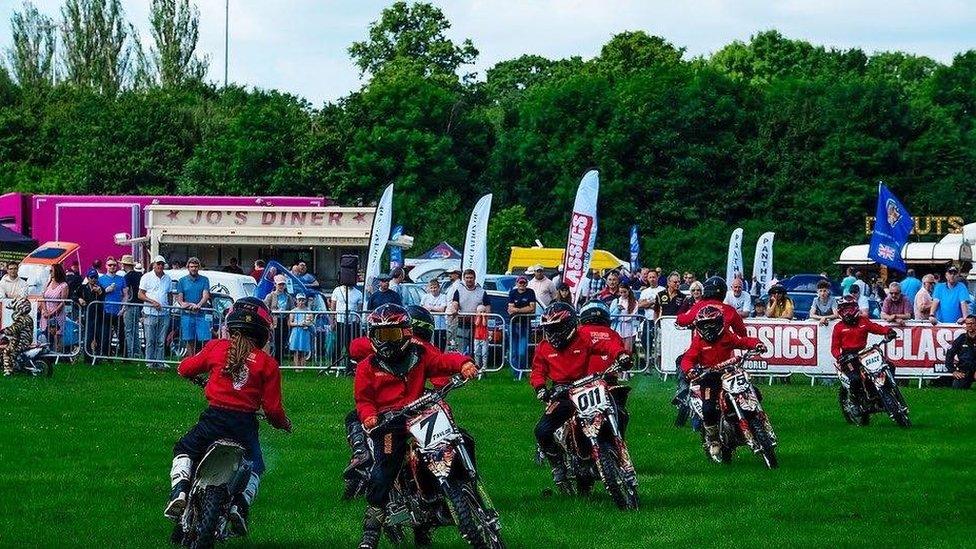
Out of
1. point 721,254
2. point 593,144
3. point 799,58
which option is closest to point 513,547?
point 721,254

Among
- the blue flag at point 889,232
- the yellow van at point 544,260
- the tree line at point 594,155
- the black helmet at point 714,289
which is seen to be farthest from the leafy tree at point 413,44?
the black helmet at point 714,289

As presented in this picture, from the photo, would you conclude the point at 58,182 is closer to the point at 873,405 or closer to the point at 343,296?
the point at 343,296

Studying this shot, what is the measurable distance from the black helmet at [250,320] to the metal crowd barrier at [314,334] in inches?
711

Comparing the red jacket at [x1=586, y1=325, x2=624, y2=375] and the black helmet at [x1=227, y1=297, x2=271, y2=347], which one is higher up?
the black helmet at [x1=227, y1=297, x2=271, y2=347]

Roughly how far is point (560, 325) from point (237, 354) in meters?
3.76

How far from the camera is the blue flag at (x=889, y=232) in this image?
35500 millimetres

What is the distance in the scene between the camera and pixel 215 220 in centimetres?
4581

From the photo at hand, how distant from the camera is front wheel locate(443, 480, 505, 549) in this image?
1138 centimetres

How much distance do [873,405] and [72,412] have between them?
9.36 metres

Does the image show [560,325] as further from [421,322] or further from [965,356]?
[965,356]

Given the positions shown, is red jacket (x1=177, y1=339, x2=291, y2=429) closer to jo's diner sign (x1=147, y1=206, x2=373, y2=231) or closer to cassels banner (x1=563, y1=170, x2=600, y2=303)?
cassels banner (x1=563, y1=170, x2=600, y2=303)

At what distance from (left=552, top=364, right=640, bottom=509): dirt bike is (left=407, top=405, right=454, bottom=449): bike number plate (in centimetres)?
290

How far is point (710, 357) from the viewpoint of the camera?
58.9 feet

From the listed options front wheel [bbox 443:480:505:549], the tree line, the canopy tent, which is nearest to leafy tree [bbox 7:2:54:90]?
the tree line
